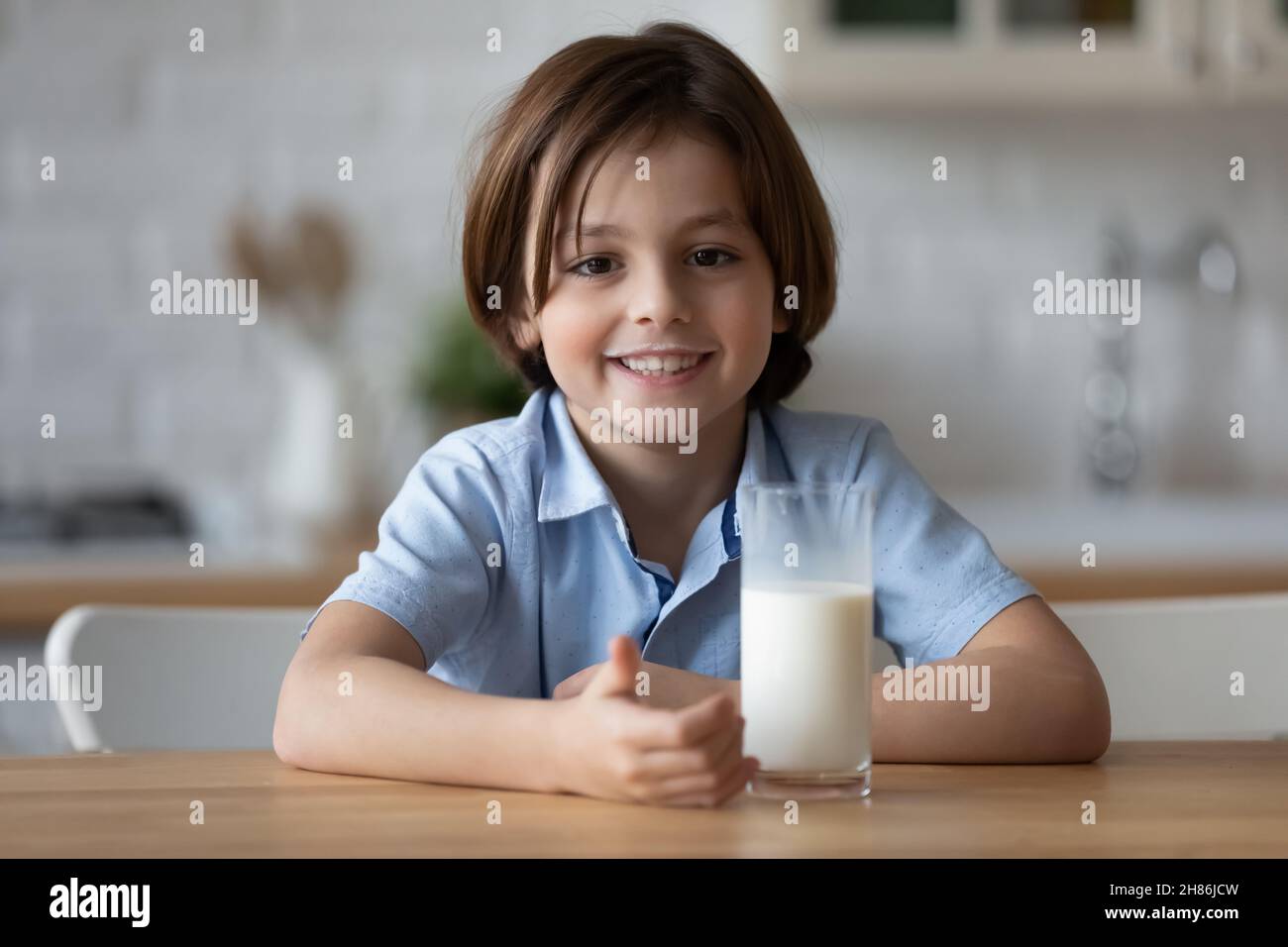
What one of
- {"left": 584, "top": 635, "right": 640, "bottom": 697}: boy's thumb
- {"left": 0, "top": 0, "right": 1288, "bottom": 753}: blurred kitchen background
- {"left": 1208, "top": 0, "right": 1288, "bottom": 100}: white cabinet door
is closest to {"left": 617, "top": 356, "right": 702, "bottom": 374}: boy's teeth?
{"left": 584, "top": 635, "right": 640, "bottom": 697}: boy's thumb

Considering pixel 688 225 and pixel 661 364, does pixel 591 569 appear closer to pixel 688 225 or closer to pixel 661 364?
pixel 661 364

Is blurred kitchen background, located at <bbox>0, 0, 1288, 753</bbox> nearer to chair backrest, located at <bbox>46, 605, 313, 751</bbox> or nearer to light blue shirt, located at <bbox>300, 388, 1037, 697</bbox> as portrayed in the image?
chair backrest, located at <bbox>46, 605, 313, 751</bbox>

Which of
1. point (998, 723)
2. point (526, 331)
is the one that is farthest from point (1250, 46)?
point (998, 723)

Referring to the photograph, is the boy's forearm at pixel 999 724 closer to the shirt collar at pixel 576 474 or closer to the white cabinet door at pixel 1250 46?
the shirt collar at pixel 576 474

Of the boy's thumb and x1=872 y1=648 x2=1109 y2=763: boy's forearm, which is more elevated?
the boy's thumb

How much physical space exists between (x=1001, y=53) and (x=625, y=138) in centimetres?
158

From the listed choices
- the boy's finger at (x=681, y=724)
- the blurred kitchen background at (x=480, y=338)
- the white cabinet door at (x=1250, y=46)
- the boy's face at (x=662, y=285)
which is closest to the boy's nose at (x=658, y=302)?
the boy's face at (x=662, y=285)

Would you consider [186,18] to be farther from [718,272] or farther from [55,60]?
[718,272]

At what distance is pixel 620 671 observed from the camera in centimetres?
77

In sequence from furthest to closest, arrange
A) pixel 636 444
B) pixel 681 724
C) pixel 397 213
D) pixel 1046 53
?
pixel 397 213
pixel 1046 53
pixel 636 444
pixel 681 724

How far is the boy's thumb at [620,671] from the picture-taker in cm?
77

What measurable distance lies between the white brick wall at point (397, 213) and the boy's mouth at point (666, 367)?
1534mm

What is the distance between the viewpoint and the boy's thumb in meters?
0.77
